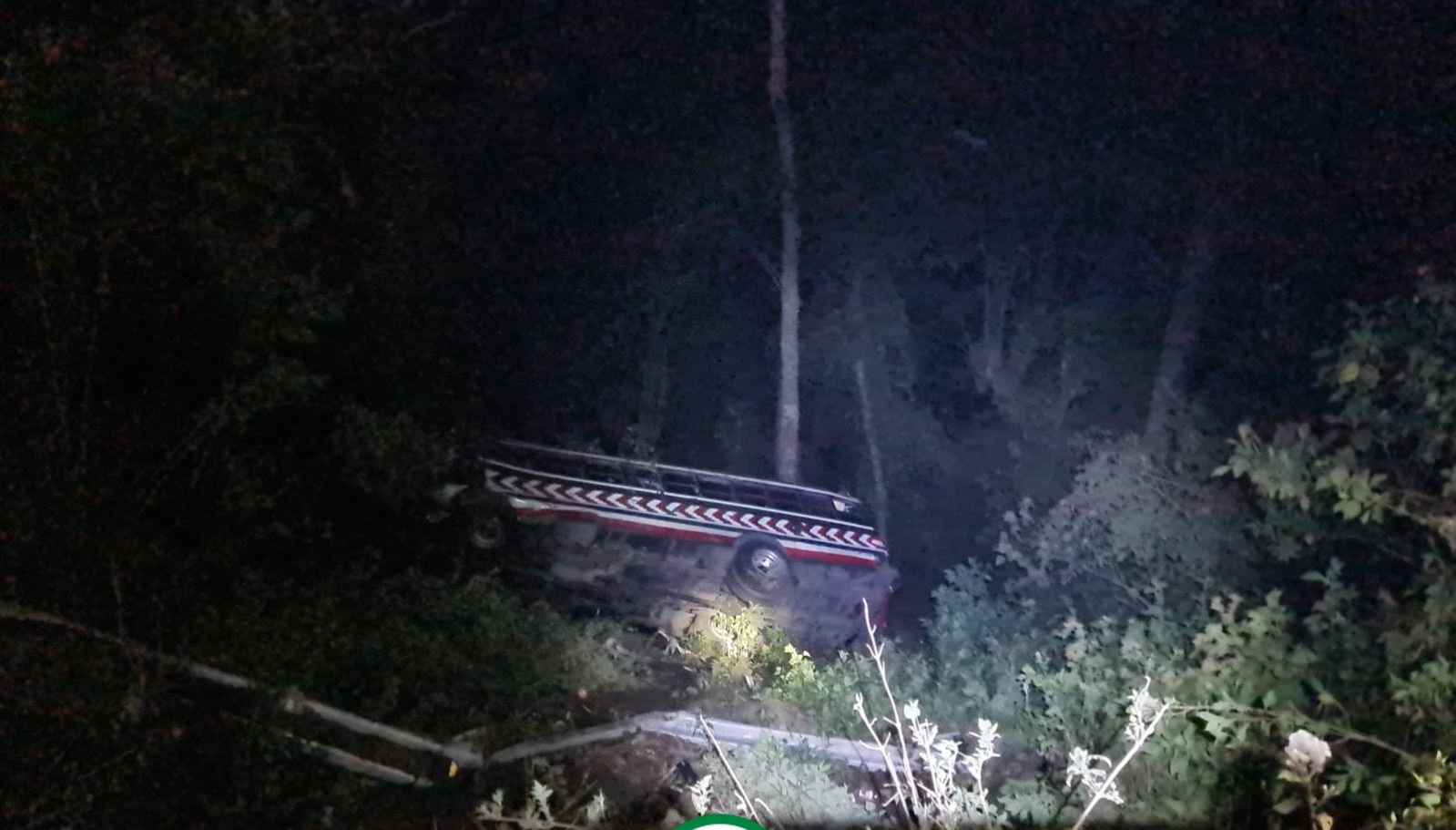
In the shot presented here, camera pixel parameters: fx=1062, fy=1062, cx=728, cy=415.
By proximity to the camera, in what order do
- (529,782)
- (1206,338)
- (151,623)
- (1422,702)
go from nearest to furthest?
(1422,702), (529,782), (151,623), (1206,338)

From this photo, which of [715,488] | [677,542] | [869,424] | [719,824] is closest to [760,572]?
[677,542]

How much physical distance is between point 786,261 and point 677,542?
9.08 metres

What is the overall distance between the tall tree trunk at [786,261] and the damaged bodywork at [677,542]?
22.0 feet

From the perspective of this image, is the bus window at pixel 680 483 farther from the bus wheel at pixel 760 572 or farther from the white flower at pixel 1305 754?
the white flower at pixel 1305 754

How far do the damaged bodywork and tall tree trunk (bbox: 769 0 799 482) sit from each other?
22.0 ft

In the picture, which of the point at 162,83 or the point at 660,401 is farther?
the point at 660,401

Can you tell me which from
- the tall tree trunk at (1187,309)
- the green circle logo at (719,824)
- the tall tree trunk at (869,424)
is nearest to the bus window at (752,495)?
the tall tree trunk at (1187,309)

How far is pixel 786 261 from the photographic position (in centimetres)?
1939

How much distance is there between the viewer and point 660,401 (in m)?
21.0

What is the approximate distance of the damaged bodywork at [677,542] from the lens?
35.8 ft

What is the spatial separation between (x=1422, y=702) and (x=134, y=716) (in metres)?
5.78

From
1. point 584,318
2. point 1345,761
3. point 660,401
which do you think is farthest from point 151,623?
point 660,401

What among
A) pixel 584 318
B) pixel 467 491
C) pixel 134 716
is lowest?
pixel 584 318

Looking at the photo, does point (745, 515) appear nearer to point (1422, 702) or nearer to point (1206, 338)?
point (1206, 338)
